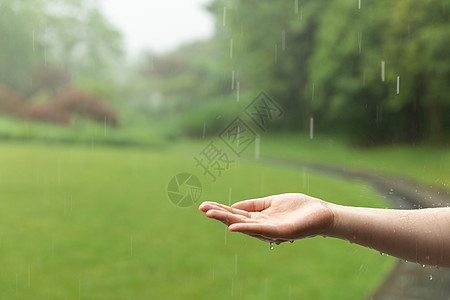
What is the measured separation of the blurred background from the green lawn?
0.8 inches

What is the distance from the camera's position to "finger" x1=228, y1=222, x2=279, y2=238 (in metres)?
0.98

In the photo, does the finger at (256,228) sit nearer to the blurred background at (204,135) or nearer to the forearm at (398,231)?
the forearm at (398,231)

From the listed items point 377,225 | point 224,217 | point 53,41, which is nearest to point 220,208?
point 224,217

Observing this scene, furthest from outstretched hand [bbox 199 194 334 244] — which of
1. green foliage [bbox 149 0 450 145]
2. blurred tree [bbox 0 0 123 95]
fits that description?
blurred tree [bbox 0 0 123 95]

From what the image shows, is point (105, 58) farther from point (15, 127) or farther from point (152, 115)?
point (15, 127)

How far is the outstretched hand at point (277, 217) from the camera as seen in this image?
1.01 metres

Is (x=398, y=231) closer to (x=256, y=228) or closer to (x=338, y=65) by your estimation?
(x=256, y=228)

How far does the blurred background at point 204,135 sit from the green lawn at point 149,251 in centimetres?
2

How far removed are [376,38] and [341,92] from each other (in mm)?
1542

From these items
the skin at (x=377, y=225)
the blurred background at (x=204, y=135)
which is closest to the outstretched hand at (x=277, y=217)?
the skin at (x=377, y=225)

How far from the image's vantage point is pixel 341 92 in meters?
11.0

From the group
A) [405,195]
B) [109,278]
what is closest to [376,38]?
[405,195]

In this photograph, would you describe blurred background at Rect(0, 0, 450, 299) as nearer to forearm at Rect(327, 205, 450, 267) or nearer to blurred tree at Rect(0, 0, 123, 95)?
blurred tree at Rect(0, 0, 123, 95)

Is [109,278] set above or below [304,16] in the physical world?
below
